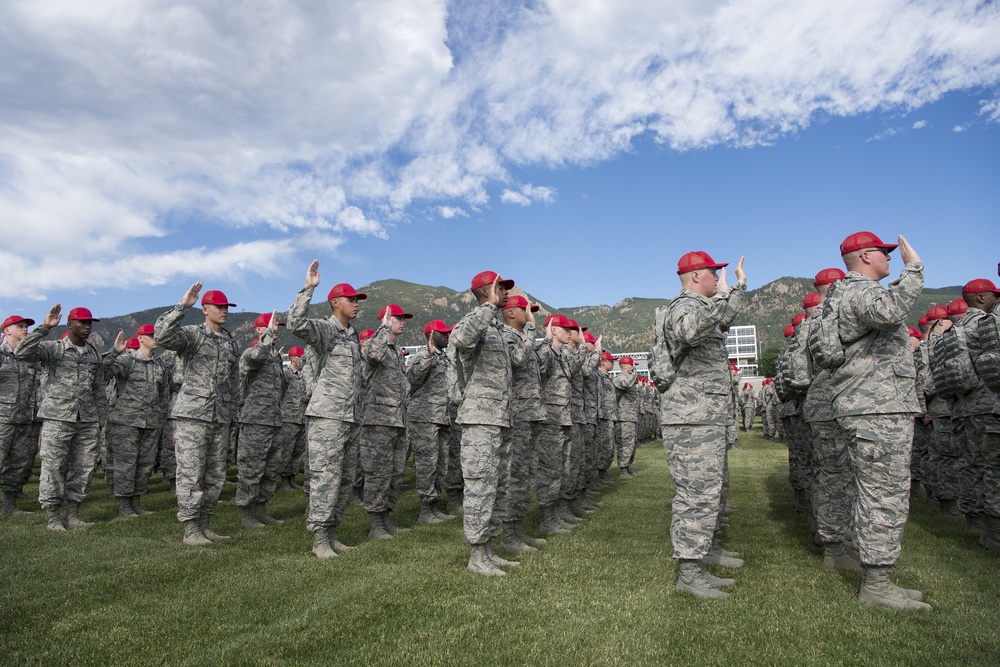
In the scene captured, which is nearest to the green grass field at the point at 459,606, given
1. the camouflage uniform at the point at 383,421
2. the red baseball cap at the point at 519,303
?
the camouflage uniform at the point at 383,421

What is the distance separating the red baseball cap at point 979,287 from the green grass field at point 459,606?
2.82 meters

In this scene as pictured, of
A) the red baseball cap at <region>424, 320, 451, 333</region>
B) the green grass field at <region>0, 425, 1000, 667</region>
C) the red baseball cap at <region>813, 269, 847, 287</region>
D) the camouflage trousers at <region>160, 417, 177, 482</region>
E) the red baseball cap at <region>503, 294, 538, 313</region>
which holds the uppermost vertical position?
the red baseball cap at <region>813, 269, 847, 287</region>

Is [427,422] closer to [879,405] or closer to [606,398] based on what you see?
[606,398]

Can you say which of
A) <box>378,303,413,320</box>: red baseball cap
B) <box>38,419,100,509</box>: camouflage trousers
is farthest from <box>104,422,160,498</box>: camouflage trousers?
<box>378,303,413,320</box>: red baseball cap

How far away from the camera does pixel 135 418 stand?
952 cm

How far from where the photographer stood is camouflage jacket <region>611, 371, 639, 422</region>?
44.1 ft

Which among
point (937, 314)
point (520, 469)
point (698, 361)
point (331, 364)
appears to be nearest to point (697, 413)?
point (698, 361)

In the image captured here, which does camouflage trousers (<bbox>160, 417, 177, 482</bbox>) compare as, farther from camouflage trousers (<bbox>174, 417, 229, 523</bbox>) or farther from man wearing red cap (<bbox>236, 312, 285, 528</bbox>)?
camouflage trousers (<bbox>174, 417, 229, 523</bbox>)

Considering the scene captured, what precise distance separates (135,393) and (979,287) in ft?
38.9

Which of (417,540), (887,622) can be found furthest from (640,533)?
(887,622)

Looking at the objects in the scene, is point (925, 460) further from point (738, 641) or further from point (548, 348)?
point (738, 641)

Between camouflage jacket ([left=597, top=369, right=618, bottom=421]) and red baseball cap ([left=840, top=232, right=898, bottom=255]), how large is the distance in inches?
268

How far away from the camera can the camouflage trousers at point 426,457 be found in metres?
8.23

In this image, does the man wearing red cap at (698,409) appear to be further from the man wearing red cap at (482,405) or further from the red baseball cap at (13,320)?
the red baseball cap at (13,320)
